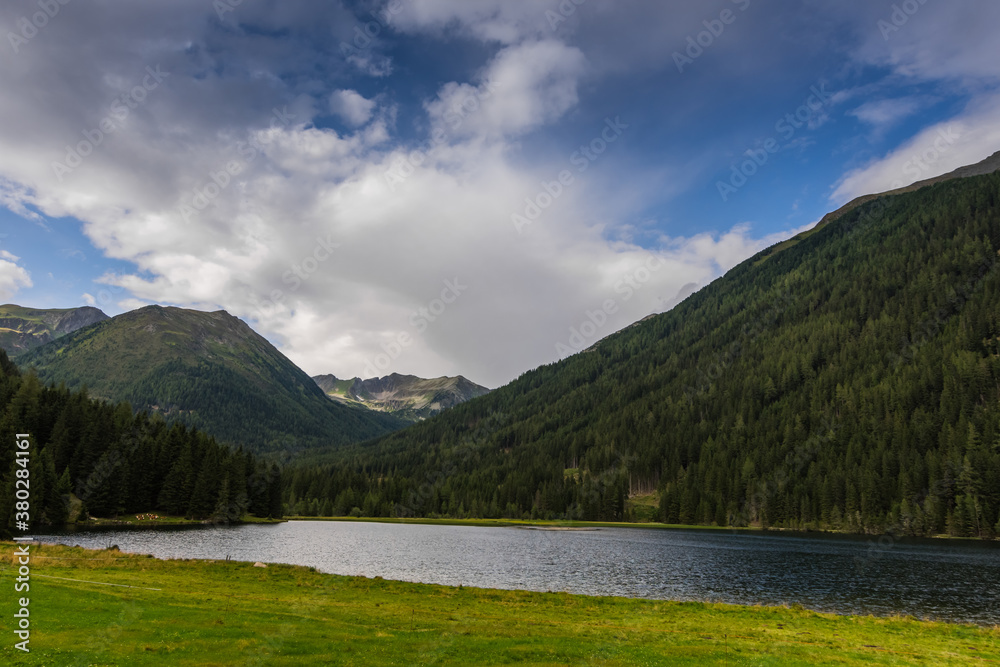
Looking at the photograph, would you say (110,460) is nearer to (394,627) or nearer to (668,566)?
(668,566)

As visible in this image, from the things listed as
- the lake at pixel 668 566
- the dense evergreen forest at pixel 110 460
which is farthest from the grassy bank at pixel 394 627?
the dense evergreen forest at pixel 110 460

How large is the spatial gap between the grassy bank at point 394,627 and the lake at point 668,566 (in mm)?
12376

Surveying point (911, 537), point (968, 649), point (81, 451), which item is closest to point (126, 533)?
point (81, 451)

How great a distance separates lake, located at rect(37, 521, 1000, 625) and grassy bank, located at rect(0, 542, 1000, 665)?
1238cm

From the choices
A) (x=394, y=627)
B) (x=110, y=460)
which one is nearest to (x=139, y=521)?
(x=110, y=460)

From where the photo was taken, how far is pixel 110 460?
11881cm

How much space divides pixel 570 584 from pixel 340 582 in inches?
1028

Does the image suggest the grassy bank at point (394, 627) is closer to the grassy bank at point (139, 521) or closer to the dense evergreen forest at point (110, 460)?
the dense evergreen forest at point (110, 460)

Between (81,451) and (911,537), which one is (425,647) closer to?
(81,451)

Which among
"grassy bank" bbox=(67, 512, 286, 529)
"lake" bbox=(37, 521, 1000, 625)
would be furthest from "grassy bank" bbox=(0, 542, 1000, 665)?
"grassy bank" bbox=(67, 512, 286, 529)

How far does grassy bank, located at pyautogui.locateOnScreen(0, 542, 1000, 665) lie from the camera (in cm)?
2173

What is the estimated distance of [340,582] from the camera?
158 ft

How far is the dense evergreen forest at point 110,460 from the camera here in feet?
329

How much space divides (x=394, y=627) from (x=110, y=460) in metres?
122
